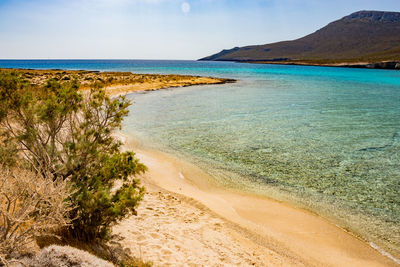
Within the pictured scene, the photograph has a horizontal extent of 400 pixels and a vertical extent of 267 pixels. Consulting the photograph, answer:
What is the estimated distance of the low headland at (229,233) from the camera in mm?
6473

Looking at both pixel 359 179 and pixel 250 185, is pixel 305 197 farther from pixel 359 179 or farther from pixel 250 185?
pixel 359 179

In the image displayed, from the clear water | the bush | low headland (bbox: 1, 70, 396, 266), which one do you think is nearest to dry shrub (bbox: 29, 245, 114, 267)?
the bush

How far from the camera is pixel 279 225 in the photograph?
27.8 feet

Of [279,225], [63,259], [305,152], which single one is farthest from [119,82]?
[63,259]

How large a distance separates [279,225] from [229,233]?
1.95m

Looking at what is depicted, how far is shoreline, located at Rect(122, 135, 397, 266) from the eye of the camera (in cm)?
709

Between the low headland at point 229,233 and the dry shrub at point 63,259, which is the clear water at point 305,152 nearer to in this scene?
the low headland at point 229,233

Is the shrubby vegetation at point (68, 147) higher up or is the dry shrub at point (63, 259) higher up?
the shrubby vegetation at point (68, 147)

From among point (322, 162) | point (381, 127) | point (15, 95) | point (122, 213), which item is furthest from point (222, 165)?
point (381, 127)

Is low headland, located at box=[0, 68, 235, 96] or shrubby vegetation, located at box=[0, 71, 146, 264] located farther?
low headland, located at box=[0, 68, 235, 96]

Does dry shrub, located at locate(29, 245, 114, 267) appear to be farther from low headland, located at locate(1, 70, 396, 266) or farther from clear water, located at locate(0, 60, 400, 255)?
clear water, located at locate(0, 60, 400, 255)

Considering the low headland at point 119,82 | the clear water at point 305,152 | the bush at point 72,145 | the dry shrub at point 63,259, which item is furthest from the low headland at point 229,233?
the low headland at point 119,82

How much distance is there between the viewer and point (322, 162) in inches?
529

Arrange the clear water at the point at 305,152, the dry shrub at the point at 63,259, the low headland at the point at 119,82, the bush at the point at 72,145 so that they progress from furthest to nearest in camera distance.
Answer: the low headland at the point at 119,82 < the clear water at the point at 305,152 < the bush at the point at 72,145 < the dry shrub at the point at 63,259
